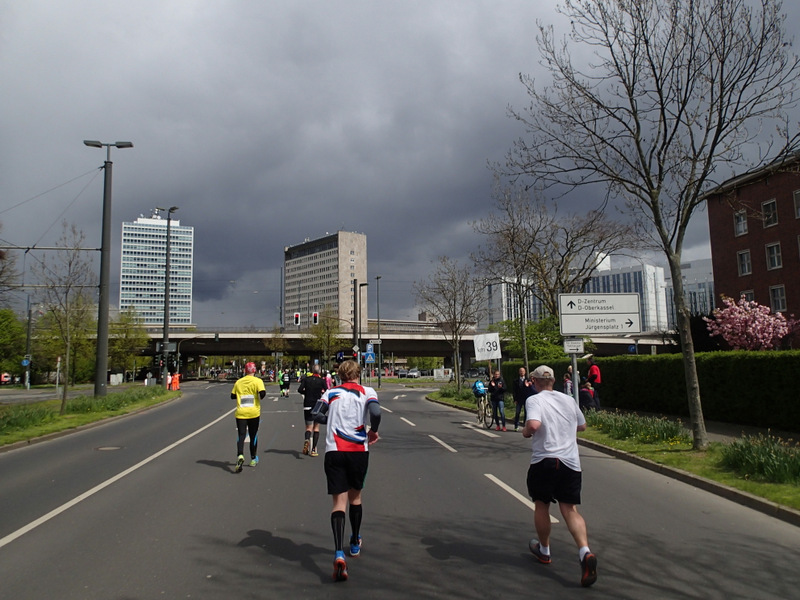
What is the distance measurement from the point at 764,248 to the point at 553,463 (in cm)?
4239

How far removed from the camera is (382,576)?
5.09m

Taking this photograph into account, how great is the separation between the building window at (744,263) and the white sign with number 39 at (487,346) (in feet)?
82.1

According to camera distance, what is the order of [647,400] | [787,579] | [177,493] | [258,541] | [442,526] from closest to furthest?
[787,579] < [258,541] < [442,526] < [177,493] < [647,400]

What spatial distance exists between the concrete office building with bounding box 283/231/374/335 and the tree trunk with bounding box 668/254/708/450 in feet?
442

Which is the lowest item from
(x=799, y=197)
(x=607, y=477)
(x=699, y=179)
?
(x=607, y=477)

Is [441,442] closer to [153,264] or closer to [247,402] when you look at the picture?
[247,402]

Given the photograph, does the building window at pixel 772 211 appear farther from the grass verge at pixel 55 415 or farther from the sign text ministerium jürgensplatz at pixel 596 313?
the grass verge at pixel 55 415

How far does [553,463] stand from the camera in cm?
522

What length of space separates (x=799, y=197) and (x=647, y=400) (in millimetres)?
24306

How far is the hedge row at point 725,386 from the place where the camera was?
1409 centimetres

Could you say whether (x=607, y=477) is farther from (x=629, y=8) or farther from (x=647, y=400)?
(x=647, y=400)

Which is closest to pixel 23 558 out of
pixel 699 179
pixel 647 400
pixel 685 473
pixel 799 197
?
pixel 685 473

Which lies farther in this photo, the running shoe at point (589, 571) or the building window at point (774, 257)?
the building window at point (774, 257)

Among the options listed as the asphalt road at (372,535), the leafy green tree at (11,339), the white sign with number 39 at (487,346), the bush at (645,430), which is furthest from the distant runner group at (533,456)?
the leafy green tree at (11,339)
